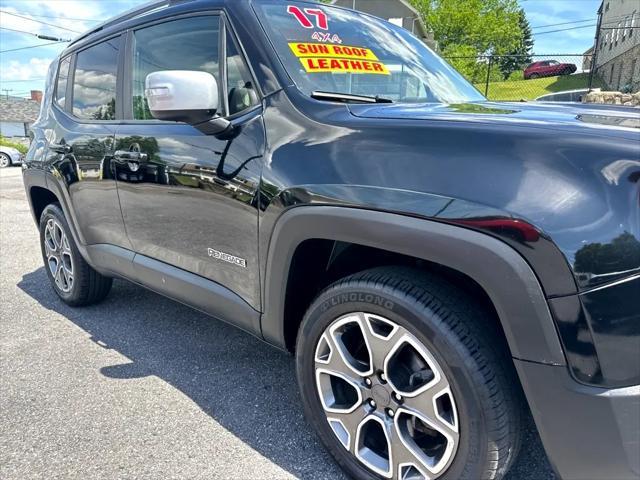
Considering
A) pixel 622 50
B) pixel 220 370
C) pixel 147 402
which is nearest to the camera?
pixel 147 402

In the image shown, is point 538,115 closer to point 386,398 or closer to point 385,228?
point 385,228

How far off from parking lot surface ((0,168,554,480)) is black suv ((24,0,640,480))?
441 mm

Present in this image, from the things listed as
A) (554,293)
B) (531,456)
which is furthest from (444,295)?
(531,456)

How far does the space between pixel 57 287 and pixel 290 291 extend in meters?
2.72

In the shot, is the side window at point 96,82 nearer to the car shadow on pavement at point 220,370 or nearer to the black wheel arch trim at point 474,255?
the car shadow on pavement at point 220,370

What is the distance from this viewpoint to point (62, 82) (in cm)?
374

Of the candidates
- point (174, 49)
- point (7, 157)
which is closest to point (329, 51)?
point (174, 49)

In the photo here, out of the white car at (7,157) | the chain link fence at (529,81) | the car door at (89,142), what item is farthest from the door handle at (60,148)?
the white car at (7,157)

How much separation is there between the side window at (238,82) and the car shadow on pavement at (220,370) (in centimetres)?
143

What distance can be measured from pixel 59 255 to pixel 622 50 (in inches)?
1082

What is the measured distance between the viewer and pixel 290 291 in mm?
2037

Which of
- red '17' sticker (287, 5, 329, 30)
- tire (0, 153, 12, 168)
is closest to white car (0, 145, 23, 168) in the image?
tire (0, 153, 12, 168)

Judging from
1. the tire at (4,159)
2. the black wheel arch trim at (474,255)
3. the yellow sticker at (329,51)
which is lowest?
the tire at (4,159)

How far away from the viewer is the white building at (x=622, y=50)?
21.0 metres
